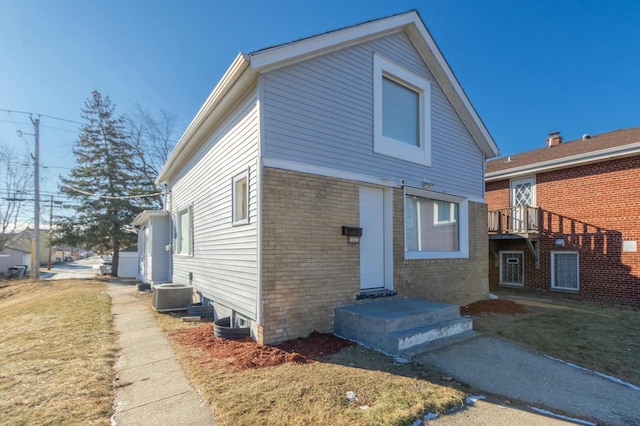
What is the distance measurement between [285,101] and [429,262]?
524cm

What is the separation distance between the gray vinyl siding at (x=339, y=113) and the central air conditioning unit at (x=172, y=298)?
5.35 m

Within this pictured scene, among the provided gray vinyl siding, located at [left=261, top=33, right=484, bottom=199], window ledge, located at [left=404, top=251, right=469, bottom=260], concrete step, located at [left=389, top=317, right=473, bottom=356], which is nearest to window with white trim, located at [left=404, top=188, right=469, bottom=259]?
window ledge, located at [left=404, top=251, right=469, bottom=260]

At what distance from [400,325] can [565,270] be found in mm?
10412

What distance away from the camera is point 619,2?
966cm

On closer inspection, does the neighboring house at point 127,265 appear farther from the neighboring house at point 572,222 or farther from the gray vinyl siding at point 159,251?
the neighboring house at point 572,222

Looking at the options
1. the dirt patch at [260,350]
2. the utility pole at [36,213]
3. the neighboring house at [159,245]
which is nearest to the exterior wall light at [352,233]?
the dirt patch at [260,350]

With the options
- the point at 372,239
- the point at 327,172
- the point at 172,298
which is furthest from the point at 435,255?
the point at 172,298

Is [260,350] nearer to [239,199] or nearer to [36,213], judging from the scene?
[239,199]

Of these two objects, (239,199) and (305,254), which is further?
(239,199)

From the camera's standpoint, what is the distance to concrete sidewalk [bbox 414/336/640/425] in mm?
3634

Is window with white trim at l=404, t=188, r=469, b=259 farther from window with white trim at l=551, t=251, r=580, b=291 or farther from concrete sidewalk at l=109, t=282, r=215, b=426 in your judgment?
window with white trim at l=551, t=251, r=580, b=291

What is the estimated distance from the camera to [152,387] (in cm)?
409

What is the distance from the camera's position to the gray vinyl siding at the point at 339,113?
587cm

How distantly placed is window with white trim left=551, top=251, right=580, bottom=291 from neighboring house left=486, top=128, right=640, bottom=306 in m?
0.03
